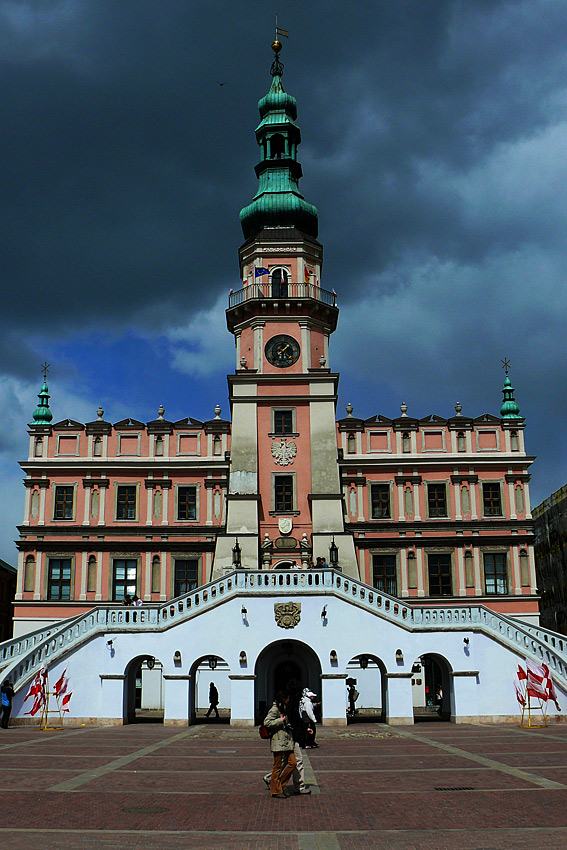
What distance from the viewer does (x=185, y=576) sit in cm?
5191

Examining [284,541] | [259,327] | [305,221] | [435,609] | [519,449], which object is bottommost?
[435,609]

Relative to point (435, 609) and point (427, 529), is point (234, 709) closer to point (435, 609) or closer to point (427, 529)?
point (435, 609)

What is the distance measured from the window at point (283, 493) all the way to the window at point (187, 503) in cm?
798

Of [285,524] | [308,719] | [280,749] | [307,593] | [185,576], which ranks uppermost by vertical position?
[285,524]

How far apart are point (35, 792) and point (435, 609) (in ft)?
71.9

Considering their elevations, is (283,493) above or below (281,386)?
below

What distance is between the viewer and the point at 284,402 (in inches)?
1921

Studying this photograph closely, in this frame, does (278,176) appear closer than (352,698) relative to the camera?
No

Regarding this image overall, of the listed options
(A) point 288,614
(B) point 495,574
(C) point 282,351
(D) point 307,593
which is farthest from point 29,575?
(B) point 495,574

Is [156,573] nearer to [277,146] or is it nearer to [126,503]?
[126,503]

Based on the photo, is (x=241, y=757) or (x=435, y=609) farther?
(x=435, y=609)

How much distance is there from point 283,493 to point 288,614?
499 inches

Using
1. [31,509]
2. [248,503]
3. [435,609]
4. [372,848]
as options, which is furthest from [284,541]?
[372,848]

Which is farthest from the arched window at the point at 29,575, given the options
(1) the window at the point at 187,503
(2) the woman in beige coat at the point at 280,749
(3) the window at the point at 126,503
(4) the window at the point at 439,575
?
(2) the woman in beige coat at the point at 280,749
